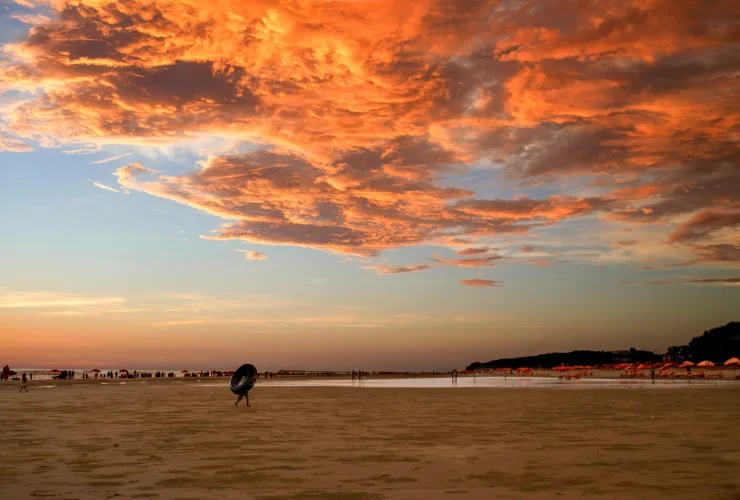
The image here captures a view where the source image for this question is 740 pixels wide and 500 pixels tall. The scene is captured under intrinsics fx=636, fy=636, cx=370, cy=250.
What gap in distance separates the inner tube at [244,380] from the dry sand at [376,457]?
7.16m

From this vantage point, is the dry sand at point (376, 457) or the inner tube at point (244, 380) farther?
the inner tube at point (244, 380)

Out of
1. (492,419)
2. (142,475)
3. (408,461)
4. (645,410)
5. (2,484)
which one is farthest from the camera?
(645,410)

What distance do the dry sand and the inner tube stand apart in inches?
282

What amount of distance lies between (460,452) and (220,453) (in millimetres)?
6337

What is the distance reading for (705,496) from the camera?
1109 cm

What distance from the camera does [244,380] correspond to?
117 feet

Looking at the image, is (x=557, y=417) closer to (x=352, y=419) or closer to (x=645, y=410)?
(x=645, y=410)

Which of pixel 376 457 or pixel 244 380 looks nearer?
pixel 376 457

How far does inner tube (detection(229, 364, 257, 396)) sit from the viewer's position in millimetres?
35062

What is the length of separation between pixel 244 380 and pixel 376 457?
21.0m

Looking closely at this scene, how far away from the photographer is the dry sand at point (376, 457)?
11.9 metres

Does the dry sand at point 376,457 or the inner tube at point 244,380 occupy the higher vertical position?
the inner tube at point 244,380

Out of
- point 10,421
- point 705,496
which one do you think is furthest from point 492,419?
point 10,421

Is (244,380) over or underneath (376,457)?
over
